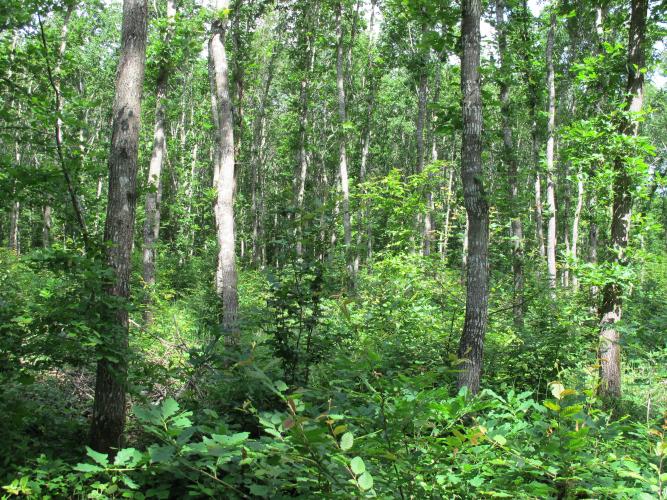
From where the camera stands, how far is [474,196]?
4.87 metres

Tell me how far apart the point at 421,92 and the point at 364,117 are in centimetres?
611

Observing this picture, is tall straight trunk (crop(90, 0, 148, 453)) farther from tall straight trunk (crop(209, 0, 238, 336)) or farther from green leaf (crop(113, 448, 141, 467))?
tall straight trunk (crop(209, 0, 238, 336))

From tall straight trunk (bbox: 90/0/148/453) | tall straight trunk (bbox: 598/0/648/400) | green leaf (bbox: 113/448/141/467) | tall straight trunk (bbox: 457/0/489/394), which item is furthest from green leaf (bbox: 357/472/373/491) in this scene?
tall straight trunk (bbox: 598/0/648/400)

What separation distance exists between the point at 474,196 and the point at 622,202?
11.8 feet

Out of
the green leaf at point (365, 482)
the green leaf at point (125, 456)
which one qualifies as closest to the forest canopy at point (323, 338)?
the green leaf at point (365, 482)

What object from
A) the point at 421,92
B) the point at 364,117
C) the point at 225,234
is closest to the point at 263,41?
the point at 364,117

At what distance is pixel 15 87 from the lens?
13.8ft

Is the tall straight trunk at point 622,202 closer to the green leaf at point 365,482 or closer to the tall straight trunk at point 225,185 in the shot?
the tall straight trunk at point 225,185

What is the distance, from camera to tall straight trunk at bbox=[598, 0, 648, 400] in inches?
269

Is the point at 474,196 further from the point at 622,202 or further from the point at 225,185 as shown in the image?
the point at 225,185

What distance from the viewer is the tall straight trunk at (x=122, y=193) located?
4379 mm

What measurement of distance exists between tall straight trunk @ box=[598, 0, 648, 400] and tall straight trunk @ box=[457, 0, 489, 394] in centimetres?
313

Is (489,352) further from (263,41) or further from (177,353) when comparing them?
(263,41)

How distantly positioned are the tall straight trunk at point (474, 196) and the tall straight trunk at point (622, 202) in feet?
10.3
